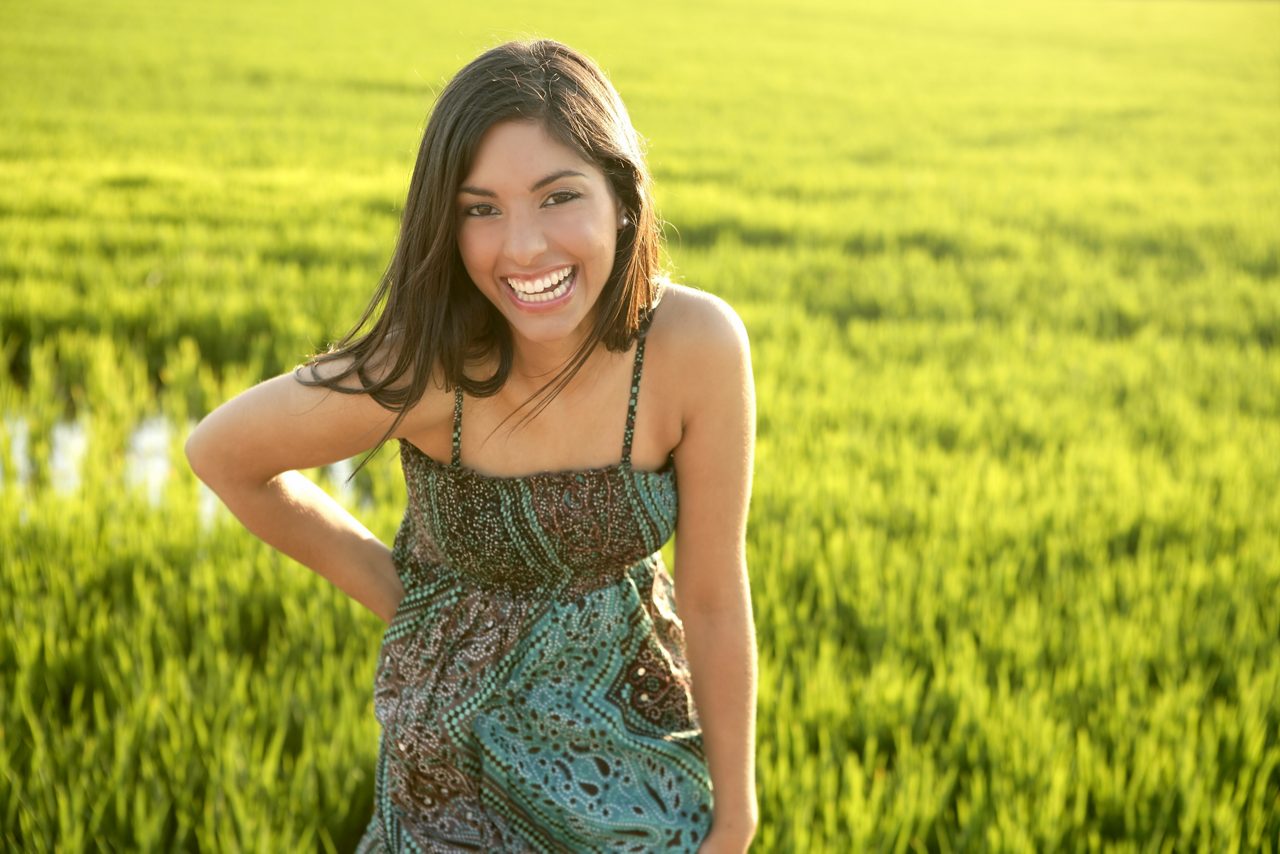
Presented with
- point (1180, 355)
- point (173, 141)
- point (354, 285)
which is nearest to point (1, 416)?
point (354, 285)

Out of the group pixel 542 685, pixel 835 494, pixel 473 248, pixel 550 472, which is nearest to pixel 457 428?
pixel 550 472

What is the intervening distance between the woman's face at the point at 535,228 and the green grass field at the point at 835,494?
0.90 metres

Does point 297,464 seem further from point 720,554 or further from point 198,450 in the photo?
point 720,554

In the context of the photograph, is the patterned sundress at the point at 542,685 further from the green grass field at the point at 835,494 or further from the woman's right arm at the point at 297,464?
the green grass field at the point at 835,494

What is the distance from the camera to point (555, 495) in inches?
55.9

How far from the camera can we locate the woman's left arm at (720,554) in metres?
1.41

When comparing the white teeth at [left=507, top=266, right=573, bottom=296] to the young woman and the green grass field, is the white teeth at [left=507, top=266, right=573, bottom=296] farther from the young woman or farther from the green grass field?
the green grass field

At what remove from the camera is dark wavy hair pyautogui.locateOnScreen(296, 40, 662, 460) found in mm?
1285

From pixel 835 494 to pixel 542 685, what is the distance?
182 cm

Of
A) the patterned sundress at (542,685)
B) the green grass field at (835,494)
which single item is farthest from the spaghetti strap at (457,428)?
the green grass field at (835,494)

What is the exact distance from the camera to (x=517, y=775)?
141cm

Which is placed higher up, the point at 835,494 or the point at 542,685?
the point at 542,685

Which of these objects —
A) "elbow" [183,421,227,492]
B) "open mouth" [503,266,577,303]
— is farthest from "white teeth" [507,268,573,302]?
"elbow" [183,421,227,492]

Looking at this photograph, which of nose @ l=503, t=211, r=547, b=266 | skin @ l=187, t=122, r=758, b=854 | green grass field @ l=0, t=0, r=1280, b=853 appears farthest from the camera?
green grass field @ l=0, t=0, r=1280, b=853
